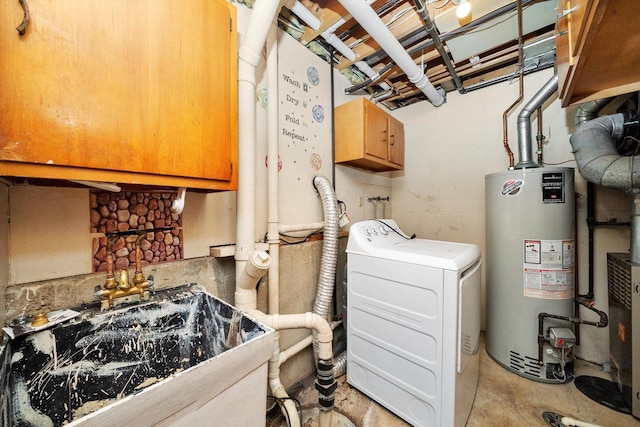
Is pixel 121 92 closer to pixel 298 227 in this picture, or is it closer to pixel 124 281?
pixel 124 281

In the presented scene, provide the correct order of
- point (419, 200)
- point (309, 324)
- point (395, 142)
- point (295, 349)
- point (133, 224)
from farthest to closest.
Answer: point (419, 200) → point (395, 142) → point (295, 349) → point (309, 324) → point (133, 224)

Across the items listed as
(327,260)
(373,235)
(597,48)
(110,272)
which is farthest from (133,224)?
(597,48)

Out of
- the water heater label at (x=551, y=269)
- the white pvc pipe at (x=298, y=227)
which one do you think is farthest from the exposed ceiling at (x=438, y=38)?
the water heater label at (x=551, y=269)

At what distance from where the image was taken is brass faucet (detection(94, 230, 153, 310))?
3.06 ft

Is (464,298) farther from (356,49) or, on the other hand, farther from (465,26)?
(356,49)

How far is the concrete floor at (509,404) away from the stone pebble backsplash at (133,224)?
1320 millimetres

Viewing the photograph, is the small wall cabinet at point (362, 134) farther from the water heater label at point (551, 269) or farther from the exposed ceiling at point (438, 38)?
the water heater label at point (551, 269)

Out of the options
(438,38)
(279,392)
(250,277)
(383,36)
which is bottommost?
(279,392)

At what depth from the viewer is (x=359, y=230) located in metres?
1.64

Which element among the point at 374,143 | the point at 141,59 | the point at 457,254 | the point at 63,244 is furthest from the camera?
the point at 374,143

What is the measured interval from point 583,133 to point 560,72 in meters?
0.75

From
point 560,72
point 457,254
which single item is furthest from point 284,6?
point 457,254

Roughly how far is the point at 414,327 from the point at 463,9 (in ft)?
6.00

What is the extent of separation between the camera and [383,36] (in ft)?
4.84
